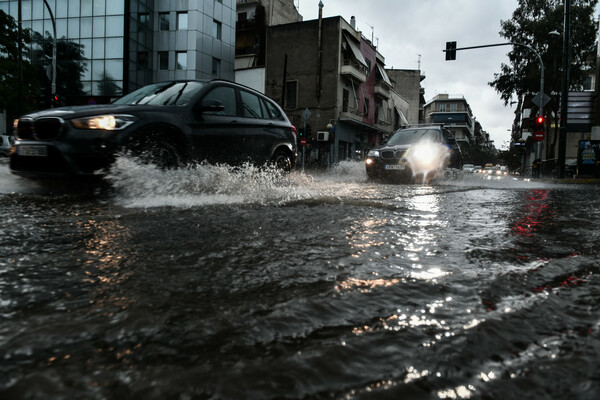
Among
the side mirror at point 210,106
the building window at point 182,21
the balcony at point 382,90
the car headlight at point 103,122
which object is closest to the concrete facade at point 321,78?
the balcony at point 382,90

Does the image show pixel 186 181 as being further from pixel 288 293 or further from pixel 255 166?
pixel 288 293

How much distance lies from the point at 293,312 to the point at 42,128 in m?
3.94

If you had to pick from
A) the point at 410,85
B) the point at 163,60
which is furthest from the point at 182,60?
the point at 410,85

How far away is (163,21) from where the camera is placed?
1216 inches

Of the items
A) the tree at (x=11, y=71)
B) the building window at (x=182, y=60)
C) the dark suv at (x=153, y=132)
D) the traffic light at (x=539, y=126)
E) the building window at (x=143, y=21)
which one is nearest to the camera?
the dark suv at (x=153, y=132)

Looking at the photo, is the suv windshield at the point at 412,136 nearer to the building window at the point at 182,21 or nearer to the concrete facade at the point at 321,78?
the concrete facade at the point at 321,78

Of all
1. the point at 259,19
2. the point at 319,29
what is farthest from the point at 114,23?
the point at 319,29

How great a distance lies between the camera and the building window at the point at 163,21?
101ft

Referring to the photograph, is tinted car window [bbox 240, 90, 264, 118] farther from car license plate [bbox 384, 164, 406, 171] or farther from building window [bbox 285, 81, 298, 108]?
building window [bbox 285, 81, 298, 108]

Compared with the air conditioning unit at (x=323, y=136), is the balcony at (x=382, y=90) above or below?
above

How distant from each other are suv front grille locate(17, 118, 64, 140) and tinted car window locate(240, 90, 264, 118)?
233 cm

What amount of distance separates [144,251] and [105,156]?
2268 millimetres

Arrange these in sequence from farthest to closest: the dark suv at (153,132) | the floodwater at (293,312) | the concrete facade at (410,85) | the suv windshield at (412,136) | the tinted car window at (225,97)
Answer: the concrete facade at (410,85) → the suv windshield at (412,136) → the tinted car window at (225,97) → the dark suv at (153,132) → the floodwater at (293,312)

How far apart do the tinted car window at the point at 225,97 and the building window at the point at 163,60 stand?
91.5 ft
